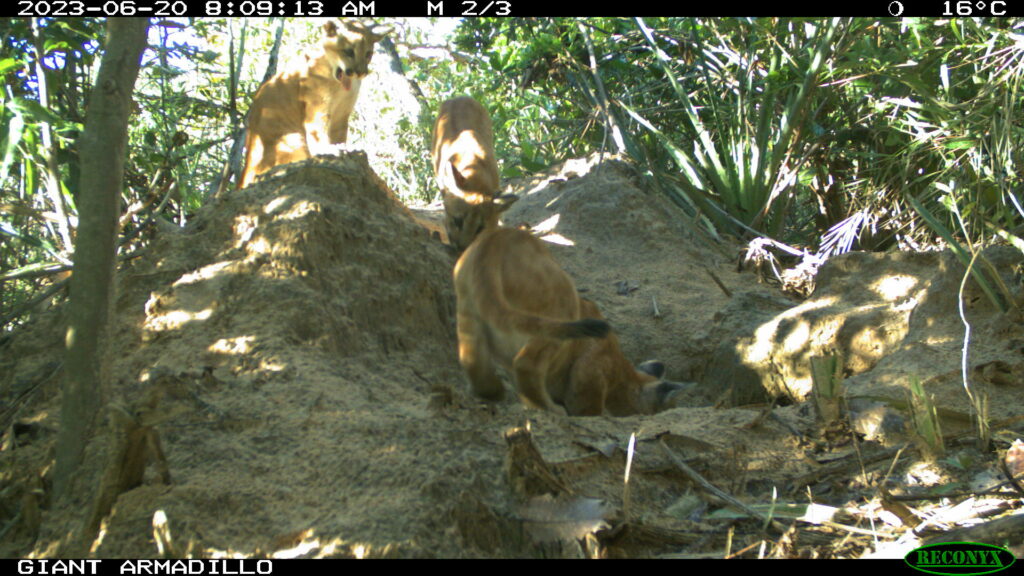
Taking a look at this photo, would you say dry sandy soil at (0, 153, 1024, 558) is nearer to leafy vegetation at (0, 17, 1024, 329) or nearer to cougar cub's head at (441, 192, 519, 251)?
cougar cub's head at (441, 192, 519, 251)

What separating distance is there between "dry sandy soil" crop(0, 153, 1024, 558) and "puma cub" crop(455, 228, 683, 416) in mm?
296

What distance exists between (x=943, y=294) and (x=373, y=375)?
143 inches

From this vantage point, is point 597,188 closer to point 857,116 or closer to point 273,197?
point 857,116

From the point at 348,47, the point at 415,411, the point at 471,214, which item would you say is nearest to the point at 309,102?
the point at 348,47

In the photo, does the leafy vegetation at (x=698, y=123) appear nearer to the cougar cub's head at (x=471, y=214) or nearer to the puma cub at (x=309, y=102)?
the puma cub at (x=309, y=102)

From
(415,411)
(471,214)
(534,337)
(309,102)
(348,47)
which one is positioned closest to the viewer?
(415,411)

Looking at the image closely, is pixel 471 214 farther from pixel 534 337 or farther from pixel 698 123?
pixel 698 123

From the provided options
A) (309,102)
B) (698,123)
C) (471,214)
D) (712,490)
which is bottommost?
(712,490)

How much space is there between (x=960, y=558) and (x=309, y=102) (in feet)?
24.1

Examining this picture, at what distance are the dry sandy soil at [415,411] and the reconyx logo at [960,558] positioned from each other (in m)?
0.31

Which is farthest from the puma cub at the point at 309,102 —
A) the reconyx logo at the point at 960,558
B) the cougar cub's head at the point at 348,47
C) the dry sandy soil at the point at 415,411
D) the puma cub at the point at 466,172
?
the reconyx logo at the point at 960,558

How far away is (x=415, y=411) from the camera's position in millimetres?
4199

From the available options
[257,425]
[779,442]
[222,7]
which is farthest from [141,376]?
[779,442]

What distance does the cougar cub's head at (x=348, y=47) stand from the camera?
28.3ft
